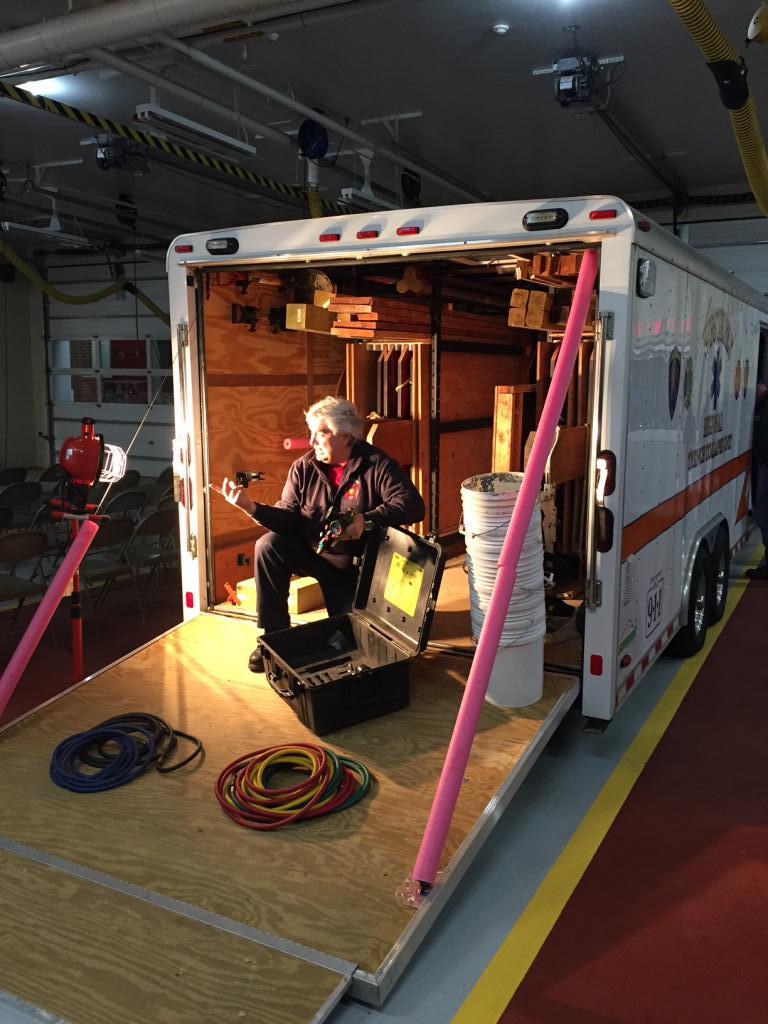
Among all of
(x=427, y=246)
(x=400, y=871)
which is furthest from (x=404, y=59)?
(x=400, y=871)

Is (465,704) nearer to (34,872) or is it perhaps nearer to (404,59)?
(34,872)

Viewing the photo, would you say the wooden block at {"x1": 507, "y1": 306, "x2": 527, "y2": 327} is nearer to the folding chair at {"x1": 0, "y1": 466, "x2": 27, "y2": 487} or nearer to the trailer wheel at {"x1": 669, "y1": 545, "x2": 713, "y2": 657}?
the trailer wheel at {"x1": 669, "y1": 545, "x2": 713, "y2": 657}

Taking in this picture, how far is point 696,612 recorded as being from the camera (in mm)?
5723

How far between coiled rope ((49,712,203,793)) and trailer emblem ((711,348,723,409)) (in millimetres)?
4093

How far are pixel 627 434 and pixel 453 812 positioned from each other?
1.91 meters

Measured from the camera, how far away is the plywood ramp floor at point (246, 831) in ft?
9.08

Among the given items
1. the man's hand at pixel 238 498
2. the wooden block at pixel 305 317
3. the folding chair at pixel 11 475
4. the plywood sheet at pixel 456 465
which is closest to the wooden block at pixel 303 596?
the man's hand at pixel 238 498

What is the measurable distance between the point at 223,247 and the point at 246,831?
3087 mm

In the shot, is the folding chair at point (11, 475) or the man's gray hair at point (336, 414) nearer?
the man's gray hair at point (336, 414)

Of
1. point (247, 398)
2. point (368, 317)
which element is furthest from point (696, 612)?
point (247, 398)

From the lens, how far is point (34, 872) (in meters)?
2.94

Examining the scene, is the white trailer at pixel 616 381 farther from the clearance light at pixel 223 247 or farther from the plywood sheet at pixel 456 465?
the plywood sheet at pixel 456 465

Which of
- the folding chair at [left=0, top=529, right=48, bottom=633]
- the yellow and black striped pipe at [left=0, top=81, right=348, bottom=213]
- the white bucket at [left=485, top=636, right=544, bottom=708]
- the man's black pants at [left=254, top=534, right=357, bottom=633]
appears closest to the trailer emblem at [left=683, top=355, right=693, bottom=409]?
the white bucket at [left=485, top=636, right=544, bottom=708]

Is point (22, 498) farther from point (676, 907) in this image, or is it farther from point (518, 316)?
point (676, 907)
